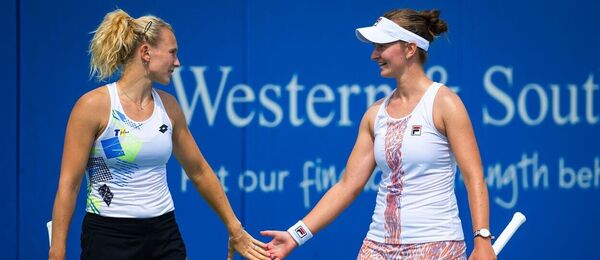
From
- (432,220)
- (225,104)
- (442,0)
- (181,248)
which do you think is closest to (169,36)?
(181,248)

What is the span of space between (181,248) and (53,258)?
1.79ft

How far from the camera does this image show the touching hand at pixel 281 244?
5.14 m

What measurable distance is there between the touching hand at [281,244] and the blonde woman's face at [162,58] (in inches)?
32.3

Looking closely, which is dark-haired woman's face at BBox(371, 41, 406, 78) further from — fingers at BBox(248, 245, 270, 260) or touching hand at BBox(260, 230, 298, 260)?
fingers at BBox(248, 245, 270, 260)

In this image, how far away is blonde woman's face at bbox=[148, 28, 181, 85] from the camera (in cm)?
495

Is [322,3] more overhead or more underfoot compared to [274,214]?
more overhead

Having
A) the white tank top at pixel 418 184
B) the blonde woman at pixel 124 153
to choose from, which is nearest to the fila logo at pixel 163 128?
the blonde woman at pixel 124 153

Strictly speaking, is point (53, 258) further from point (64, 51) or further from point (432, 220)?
point (64, 51)

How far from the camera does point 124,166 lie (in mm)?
4750

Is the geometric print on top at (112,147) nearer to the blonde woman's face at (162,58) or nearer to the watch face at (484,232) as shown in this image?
the blonde woman's face at (162,58)

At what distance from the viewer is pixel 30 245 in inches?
269

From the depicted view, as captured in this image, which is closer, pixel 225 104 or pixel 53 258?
pixel 53 258

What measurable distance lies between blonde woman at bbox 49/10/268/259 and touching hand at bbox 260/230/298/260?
0.47 metres

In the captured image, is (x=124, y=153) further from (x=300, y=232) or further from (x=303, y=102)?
(x=303, y=102)
